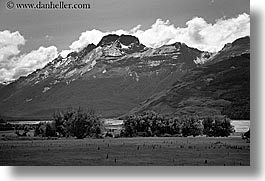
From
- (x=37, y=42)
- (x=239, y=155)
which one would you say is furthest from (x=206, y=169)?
(x=37, y=42)

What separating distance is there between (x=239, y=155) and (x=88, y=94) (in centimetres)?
150

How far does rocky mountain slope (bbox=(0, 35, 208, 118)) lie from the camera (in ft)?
16.4

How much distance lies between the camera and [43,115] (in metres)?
5.01

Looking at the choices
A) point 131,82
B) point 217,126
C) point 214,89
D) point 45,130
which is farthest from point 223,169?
point 45,130

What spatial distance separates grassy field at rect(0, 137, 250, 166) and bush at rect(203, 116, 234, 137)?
57mm

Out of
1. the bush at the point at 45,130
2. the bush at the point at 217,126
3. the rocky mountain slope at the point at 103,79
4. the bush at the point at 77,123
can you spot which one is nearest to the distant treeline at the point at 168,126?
the bush at the point at 217,126

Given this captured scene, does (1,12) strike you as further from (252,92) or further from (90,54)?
(252,92)

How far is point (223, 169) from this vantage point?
4.80 metres

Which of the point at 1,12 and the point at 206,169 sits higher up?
the point at 1,12

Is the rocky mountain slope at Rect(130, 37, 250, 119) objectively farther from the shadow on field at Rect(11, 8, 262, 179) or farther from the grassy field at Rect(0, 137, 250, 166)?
the grassy field at Rect(0, 137, 250, 166)

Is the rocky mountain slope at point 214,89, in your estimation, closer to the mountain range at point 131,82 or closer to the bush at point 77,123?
the mountain range at point 131,82

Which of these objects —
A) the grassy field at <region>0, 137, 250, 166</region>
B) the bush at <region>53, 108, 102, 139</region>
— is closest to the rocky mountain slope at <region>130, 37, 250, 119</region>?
the grassy field at <region>0, 137, 250, 166</region>

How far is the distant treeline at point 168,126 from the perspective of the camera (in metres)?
4.97

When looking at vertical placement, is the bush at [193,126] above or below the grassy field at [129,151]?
above
